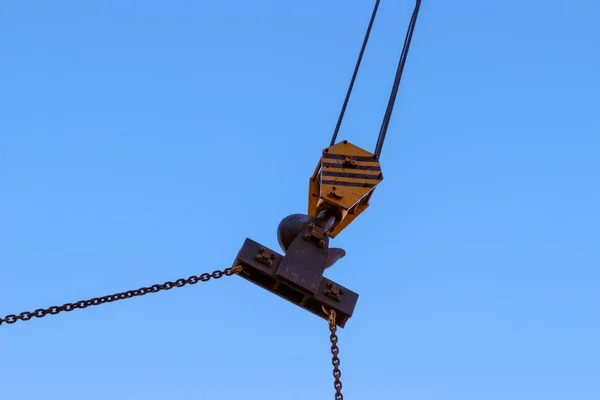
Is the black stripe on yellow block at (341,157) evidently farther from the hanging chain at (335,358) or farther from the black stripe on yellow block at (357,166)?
the hanging chain at (335,358)

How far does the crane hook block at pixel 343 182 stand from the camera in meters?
6.43

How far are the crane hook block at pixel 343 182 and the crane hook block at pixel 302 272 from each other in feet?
1.74

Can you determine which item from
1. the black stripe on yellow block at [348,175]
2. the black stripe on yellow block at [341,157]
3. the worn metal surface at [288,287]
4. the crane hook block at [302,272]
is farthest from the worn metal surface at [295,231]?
the black stripe on yellow block at [341,157]

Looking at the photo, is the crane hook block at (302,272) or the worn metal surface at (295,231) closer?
the crane hook block at (302,272)

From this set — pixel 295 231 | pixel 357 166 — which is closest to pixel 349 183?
pixel 357 166

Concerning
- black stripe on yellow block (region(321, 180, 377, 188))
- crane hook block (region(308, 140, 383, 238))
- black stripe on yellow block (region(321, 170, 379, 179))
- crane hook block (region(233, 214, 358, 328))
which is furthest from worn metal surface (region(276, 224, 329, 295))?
black stripe on yellow block (region(321, 170, 379, 179))

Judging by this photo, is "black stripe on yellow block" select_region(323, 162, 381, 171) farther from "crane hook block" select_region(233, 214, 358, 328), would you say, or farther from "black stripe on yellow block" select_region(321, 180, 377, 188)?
"crane hook block" select_region(233, 214, 358, 328)

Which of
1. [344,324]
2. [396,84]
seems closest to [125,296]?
[344,324]

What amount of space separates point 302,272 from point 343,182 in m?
1.20

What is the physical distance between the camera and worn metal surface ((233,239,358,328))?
5594 millimetres

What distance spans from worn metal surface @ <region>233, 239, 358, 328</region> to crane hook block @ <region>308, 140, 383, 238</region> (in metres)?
0.77

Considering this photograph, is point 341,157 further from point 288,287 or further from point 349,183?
point 288,287

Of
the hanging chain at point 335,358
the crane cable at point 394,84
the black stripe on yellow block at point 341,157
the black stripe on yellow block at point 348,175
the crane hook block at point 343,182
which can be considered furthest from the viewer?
the crane cable at point 394,84

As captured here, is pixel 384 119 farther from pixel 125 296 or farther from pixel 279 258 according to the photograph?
pixel 125 296
